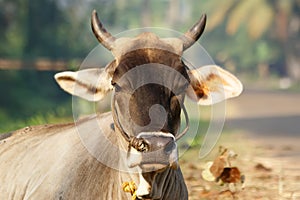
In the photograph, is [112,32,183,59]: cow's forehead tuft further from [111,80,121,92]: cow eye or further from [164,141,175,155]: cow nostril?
[164,141,175,155]: cow nostril

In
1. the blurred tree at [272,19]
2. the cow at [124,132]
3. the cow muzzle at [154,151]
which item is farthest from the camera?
the blurred tree at [272,19]

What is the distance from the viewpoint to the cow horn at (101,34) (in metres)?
6.21

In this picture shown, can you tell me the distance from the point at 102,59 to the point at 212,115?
36.2 inches

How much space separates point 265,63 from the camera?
302 ft

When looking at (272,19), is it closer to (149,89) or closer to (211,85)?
(211,85)

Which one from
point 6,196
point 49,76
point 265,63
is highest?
point 265,63

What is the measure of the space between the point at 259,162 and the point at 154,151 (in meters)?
8.70

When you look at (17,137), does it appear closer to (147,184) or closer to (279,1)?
(147,184)

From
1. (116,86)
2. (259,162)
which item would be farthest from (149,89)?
(259,162)

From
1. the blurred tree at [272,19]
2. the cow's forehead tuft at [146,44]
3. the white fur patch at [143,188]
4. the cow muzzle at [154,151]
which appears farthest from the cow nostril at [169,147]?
the blurred tree at [272,19]

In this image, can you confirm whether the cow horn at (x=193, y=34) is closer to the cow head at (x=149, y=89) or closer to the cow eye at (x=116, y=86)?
the cow head at (x=149, y=89)

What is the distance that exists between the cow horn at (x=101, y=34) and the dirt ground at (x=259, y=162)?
378 centimetres

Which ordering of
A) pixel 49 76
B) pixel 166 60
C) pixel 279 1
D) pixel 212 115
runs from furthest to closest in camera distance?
pixel 279 1
pixel 49 76
pixel 212 115
pixel 166 60

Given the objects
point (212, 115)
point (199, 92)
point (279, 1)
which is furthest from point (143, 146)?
point (279, 1)
